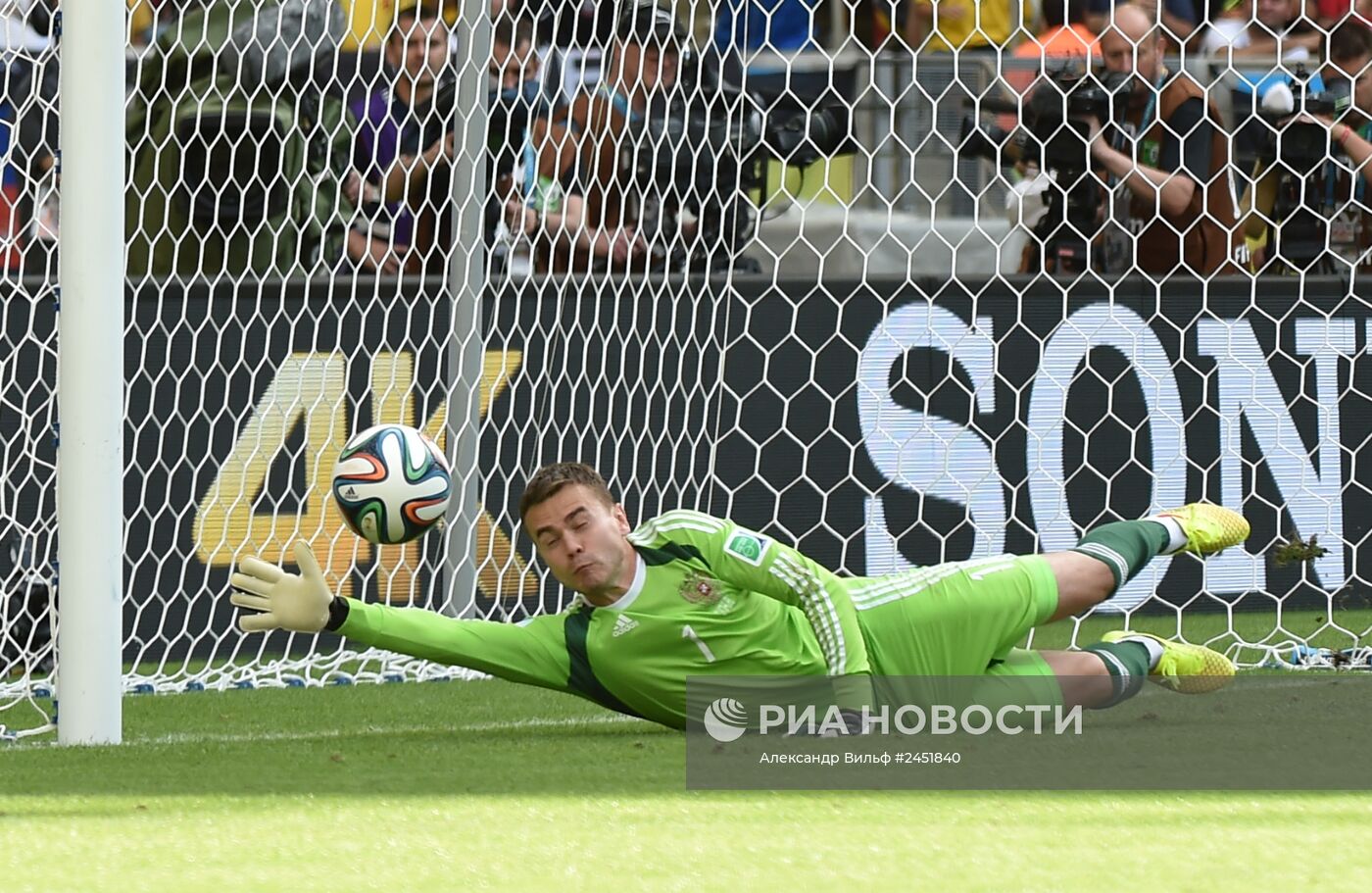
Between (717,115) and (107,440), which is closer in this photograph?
(107,440)

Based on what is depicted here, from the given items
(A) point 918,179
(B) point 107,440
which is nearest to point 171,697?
(B) point 107,440

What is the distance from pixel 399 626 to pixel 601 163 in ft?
9.34

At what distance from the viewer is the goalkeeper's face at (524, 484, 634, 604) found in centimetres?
425

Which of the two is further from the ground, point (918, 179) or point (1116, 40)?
point (1116, 40)

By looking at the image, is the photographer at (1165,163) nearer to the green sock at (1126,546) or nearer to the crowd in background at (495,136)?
the crowd in background at (495,136)

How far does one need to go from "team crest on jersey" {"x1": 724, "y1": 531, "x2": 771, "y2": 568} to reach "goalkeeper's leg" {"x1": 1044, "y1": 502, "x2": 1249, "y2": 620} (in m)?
0.74

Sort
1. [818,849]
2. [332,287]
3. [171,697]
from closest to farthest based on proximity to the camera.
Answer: [818,849]
[171,697]
[332,287]

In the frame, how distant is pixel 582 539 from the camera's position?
168 inches

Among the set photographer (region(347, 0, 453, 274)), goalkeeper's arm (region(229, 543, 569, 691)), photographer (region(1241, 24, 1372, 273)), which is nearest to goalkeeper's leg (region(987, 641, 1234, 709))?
goalkeeper's arm (region(229, 543, 569, 691))

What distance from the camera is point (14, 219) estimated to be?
649 cm

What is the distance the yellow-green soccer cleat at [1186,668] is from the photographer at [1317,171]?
8.22ft

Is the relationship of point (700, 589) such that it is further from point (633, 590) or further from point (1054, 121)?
point (1054, 121)

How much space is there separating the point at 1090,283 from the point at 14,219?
3421 millimetres

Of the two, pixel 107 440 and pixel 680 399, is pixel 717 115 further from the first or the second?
pixel 107 440
